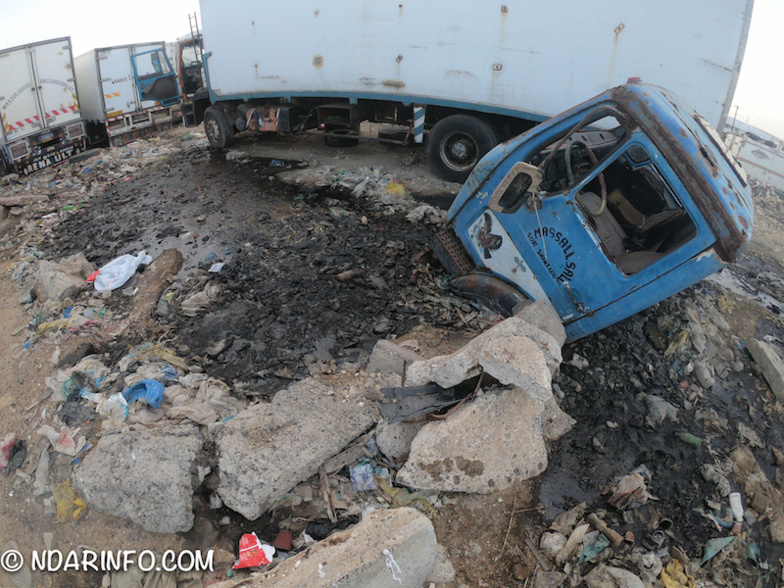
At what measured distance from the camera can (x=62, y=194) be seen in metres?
8.23

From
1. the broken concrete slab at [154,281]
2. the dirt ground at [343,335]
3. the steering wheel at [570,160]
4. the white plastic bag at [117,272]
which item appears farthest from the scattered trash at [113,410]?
the steering wheel at [570,160]

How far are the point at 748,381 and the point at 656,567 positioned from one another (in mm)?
2309

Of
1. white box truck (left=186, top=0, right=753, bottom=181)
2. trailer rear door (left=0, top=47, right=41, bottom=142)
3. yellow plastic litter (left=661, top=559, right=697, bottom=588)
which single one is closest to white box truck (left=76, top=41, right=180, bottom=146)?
trailer rear door (left=0, top=47, right=41, bottom=142)

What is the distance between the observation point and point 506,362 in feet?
10.1

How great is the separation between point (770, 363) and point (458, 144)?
186 inches

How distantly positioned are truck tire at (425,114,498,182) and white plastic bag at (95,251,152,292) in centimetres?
430

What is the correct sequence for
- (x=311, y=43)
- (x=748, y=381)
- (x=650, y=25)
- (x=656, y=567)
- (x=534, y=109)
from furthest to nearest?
(x=311, y=43) → (x=534, y=109) → (x=650, y=25) → (x=748, y=381) → (x=656, y=567)

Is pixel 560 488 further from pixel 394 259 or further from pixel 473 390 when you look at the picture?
pixel 394 259

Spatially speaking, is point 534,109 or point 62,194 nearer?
point 534,109

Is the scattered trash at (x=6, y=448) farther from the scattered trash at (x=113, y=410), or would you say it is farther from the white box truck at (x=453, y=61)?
the white box truck at (x=453, y=61)

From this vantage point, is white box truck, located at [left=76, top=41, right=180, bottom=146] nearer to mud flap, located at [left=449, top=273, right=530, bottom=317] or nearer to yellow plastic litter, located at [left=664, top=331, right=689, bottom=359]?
mud flap, located at [left=449, top=273, right=530, bottom=317]

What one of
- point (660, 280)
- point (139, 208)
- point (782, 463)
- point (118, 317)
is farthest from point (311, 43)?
point (782, 463)

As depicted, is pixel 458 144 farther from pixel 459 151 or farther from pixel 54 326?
pixel 54 326

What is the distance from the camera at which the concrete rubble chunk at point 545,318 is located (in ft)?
12.5
